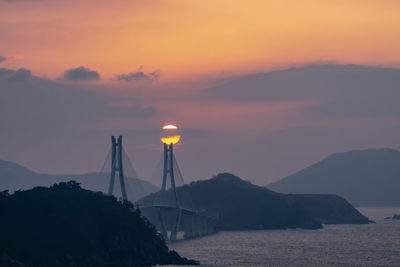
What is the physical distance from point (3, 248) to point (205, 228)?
102187 millimetres

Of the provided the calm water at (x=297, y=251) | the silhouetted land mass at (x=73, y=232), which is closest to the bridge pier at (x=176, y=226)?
the calm water at (x=297, y=251)

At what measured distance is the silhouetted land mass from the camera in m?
81.6

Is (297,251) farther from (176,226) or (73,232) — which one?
(73,232)

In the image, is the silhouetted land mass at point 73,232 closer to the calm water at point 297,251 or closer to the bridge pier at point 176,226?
the calm water at point 297,251

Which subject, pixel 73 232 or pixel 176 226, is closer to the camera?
pixel 73 232

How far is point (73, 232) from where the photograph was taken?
88062 mm

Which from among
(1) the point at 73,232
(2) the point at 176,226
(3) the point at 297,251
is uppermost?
(2) the point at 176,226

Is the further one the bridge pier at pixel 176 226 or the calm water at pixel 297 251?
the bridge pier at pixel 176 226

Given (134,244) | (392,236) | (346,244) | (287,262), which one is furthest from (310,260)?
(392,236)

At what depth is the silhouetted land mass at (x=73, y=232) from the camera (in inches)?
3211

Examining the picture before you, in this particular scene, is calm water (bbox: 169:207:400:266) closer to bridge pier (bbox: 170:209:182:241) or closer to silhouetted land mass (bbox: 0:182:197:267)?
bridge pier (bbox: 170:209:182:241)

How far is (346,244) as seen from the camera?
5413 inches

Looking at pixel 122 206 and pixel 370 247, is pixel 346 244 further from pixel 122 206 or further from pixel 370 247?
pixel 122 206

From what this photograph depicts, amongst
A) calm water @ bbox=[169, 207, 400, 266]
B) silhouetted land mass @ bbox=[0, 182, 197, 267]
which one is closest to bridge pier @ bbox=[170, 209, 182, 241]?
calm water @ bbox=[169, 207, 400, 266]
